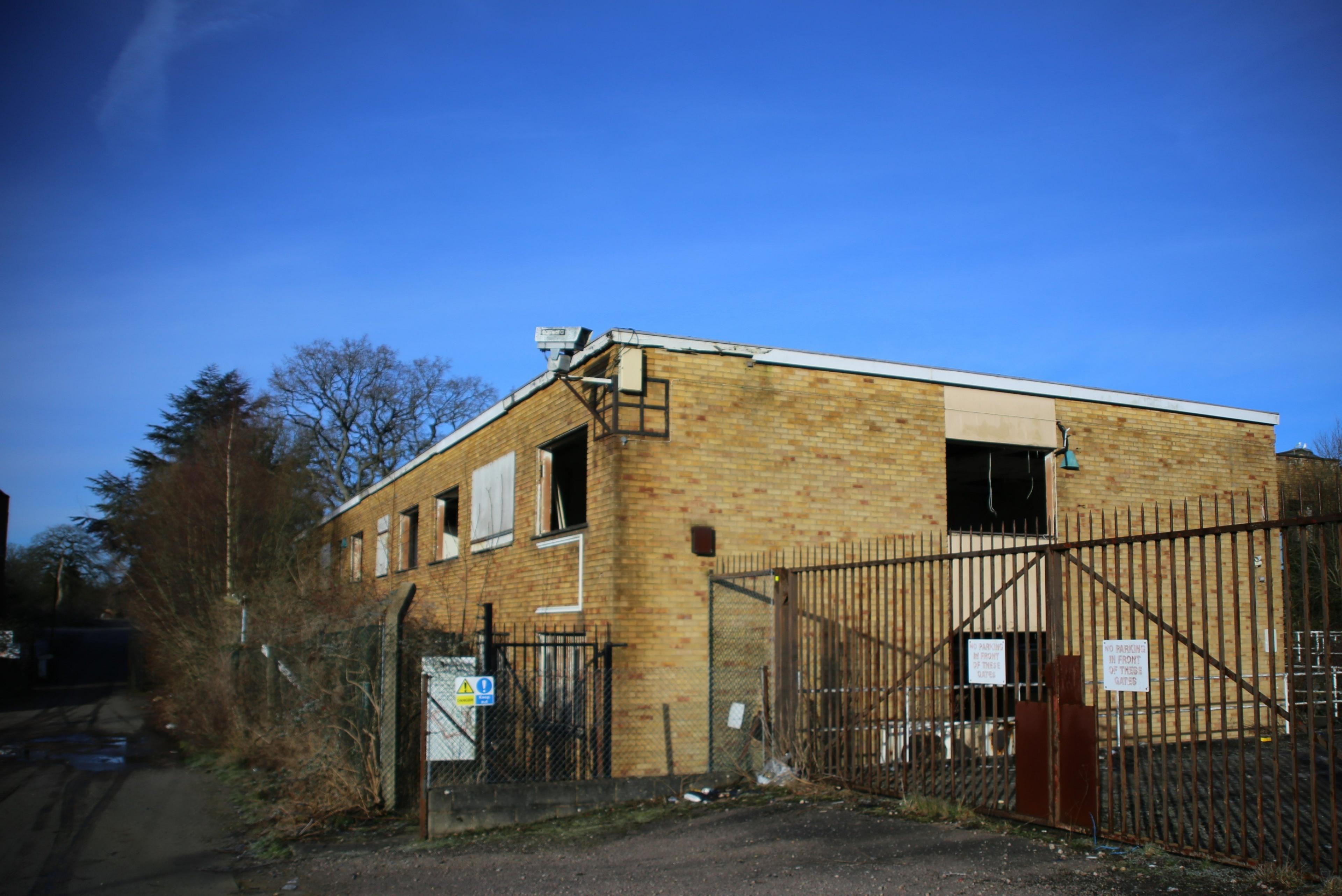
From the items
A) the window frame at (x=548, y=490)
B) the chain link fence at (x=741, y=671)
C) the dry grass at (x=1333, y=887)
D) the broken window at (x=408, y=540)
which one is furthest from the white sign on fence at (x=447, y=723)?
the broken window at (x=408, y=540)

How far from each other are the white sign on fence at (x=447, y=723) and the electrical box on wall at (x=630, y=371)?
156 inches

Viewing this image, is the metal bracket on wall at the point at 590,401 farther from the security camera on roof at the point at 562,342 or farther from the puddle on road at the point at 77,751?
the puddle on road at the point at 77,751

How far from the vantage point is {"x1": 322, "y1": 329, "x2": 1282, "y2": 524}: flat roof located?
42.5 feet

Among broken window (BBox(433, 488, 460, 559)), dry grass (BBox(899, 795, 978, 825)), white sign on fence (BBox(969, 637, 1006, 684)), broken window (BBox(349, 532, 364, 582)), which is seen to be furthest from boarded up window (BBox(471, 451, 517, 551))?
broken window (BBox(349, 532, 364, 582))

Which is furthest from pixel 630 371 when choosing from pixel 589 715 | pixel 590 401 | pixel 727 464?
pixel 589 715

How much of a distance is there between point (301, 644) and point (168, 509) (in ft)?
59.9

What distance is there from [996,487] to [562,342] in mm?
11435

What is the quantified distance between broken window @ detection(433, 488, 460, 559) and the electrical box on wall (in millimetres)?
8932

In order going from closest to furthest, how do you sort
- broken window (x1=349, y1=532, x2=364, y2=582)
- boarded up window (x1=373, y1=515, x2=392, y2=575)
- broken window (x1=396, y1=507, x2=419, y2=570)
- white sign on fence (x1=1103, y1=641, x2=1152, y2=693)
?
white sign on fence (x1=1103, y1=641, x2=1152, y2=693), broken window (x1=396, y1=507, x2=419, y2=570), boarded up window (x1=373, y1=515, x2=392, y2=575), broken window (x1=349, y1=532, x2=364, y2=582)

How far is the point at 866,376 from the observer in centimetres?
1425

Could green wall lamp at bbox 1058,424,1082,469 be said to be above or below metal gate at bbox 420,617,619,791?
above

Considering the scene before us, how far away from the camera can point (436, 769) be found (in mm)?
10570

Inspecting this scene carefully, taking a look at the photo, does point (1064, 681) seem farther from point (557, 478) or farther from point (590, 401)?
point (557, 478)

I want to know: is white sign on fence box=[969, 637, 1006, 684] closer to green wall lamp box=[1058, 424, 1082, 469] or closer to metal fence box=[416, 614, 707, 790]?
metal fence box=[416, 614, 707, 790]
